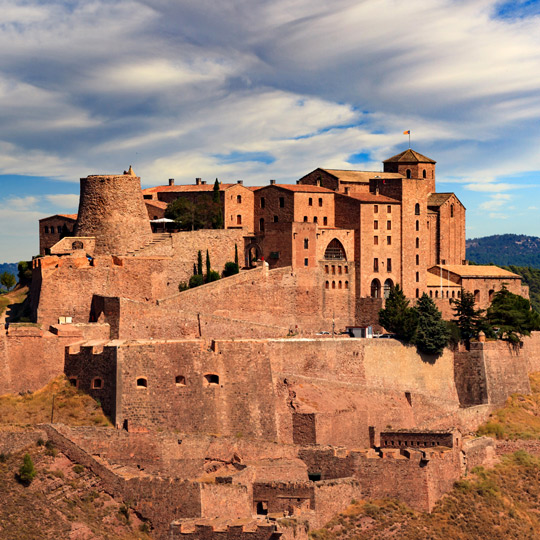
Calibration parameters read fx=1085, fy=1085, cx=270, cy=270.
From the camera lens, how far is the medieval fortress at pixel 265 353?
42.5 metres

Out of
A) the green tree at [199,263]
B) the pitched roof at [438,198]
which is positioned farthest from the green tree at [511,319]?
the green tree at [199,263]

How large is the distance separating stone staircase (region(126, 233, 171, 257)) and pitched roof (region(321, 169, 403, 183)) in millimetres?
14619

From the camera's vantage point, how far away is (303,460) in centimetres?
4575

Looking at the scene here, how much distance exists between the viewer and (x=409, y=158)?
7462cm

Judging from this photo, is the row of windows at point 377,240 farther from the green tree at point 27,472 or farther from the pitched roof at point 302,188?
the green tree at point 27,472

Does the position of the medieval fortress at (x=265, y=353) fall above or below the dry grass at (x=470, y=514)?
above

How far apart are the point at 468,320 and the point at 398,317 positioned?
5.66m

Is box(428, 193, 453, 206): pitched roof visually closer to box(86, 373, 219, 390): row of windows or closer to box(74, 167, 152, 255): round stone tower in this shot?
box(74, 167, 152, 255): round stone tower

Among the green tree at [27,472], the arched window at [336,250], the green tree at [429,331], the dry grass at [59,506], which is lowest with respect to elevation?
the dry grass at [59,506]

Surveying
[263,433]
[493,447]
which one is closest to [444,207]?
[493,447]

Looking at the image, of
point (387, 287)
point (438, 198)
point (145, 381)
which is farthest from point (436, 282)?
point (145, 381)

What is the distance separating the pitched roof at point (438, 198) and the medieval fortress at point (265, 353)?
0.12 m

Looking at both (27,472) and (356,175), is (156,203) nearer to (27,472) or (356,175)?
(356,175)

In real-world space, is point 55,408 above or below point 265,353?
below
